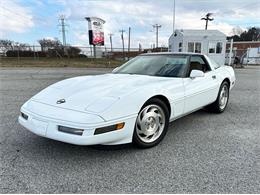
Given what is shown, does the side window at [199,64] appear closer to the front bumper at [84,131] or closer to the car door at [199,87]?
the car door at [199,87]

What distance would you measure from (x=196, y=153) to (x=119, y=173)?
108cm

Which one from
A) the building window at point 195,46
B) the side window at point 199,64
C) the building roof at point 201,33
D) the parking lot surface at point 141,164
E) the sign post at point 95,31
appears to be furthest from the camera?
the sign post at point 95,31

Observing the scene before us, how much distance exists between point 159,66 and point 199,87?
30.4 inches

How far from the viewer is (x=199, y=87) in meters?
3.71

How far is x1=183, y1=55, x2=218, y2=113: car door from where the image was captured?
11.4 feet

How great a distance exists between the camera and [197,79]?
12.3ft

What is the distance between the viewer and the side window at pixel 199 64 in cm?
392

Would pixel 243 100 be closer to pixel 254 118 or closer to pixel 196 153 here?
pixel 254 118

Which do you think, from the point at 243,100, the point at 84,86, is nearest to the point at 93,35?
the point at 243,100

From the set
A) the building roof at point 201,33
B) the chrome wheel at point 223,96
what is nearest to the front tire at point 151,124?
the chrome wheel at point 223,96

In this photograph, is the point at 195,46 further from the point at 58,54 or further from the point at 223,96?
the point at 58,54

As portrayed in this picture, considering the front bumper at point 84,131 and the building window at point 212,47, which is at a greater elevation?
the building window at point 212,47

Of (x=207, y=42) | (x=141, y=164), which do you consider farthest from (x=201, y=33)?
(x=141, y=164)

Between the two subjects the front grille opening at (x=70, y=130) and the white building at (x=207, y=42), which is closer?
the front grille opening at (x=70, y=130)
